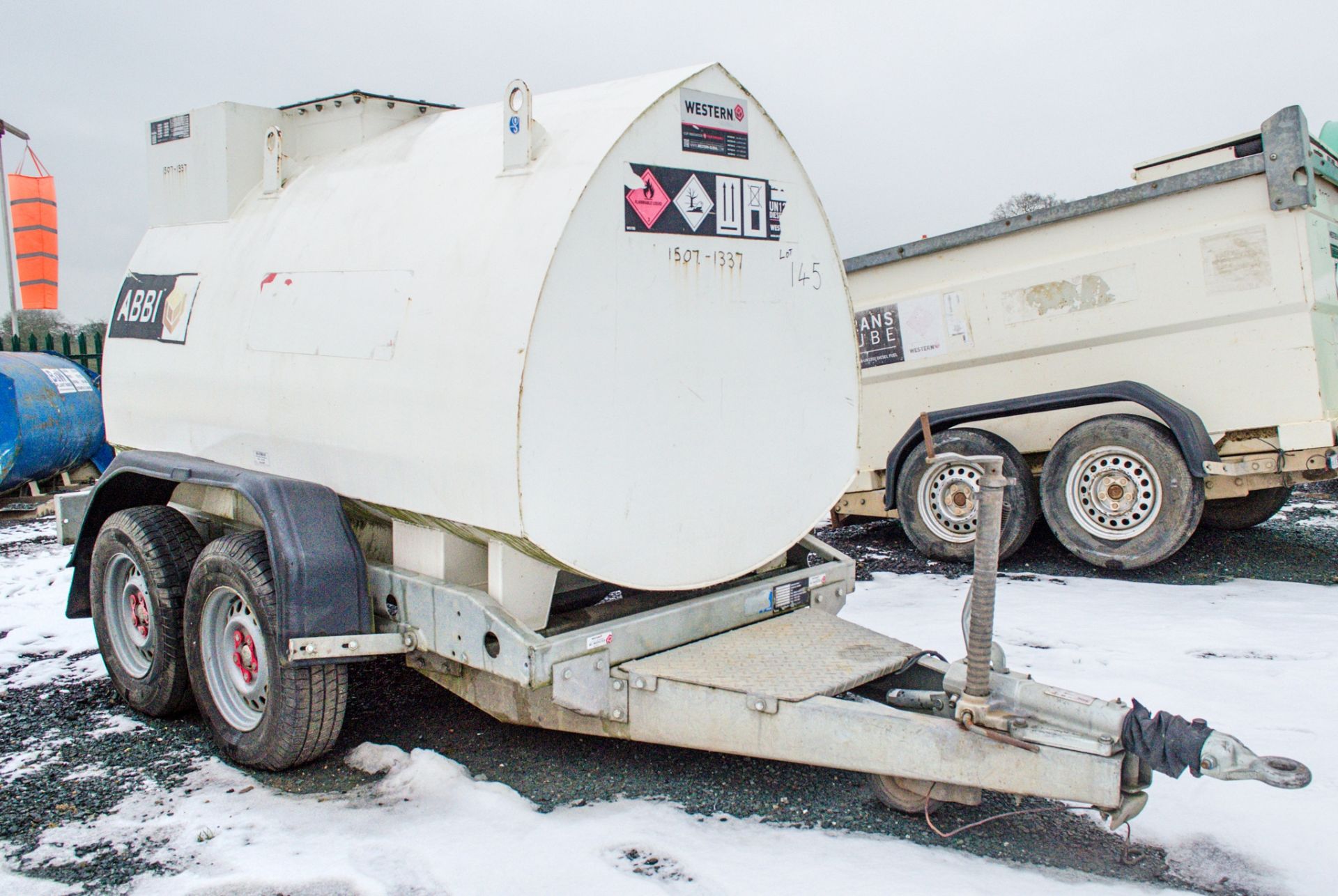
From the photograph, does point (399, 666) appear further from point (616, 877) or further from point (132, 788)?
point (616, 877)

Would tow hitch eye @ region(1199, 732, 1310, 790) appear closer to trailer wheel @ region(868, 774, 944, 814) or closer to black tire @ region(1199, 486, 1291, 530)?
trailer wheel @ region(868, 774, 944, 814)

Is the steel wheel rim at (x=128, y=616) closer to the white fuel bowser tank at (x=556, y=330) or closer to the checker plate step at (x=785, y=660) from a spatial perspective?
the white fuel bowser tank at (x=556, y=330)

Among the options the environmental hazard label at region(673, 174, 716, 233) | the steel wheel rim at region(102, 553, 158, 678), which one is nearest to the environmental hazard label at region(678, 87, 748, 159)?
the environmental hazard label at region(673, 174, 716, 233)

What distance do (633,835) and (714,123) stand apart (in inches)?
94.8

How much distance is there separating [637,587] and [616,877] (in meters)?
0.99

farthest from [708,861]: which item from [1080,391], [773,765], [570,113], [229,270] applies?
[1080,391]

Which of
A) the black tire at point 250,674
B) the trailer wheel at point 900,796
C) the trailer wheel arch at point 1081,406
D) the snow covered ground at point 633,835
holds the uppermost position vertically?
the trailer wheel arch at point 1081,406

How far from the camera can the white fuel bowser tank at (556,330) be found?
329 centimetres

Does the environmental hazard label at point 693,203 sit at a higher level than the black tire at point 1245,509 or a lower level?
higher

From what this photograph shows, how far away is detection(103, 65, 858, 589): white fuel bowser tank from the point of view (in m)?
3.29

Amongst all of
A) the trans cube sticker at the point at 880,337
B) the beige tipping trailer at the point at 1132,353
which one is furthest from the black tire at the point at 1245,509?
the trans cube sticker at the point at 880,337

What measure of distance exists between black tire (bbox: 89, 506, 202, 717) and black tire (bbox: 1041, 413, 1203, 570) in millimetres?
5106

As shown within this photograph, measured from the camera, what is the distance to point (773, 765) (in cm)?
377

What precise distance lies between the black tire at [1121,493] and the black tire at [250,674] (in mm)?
4700
